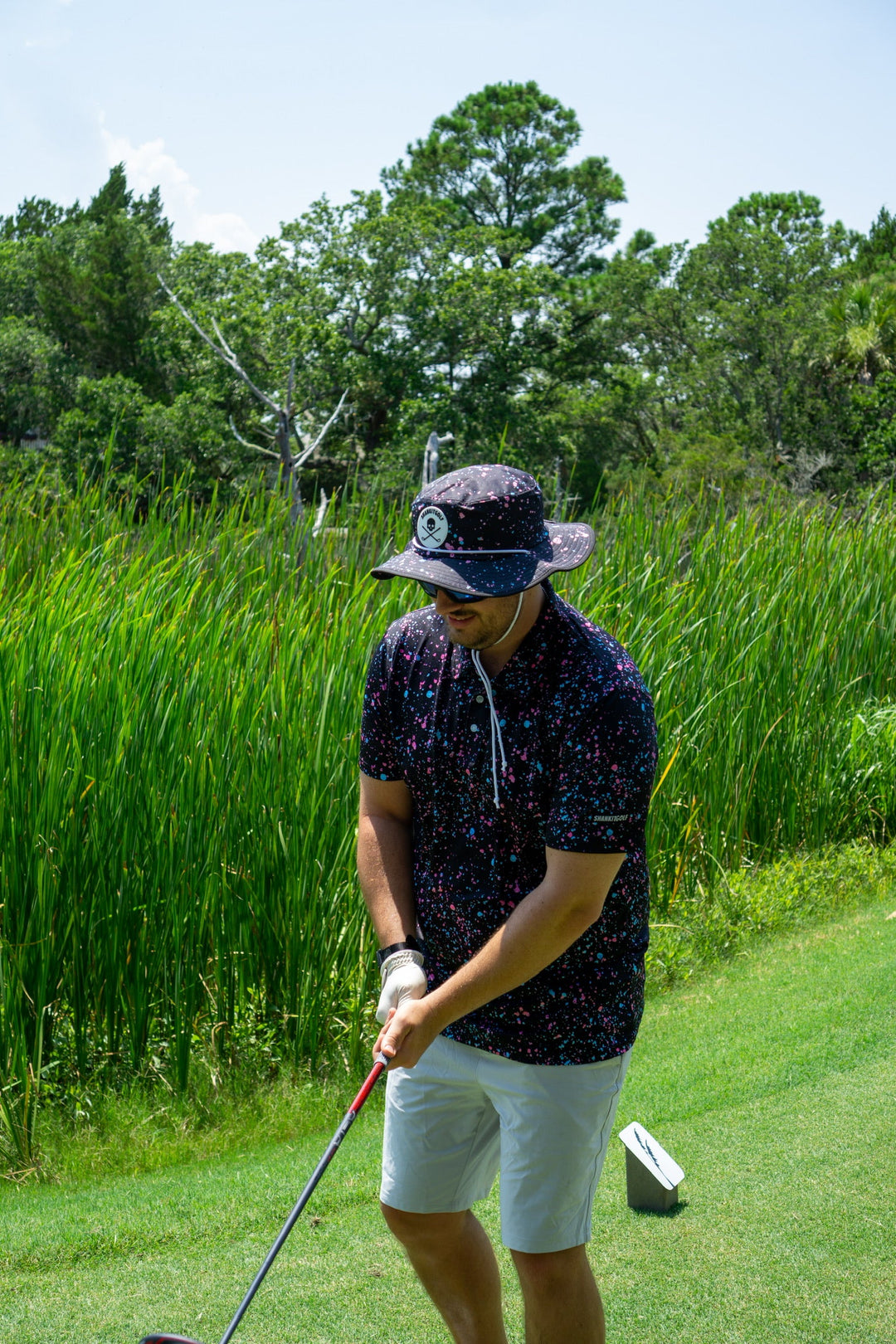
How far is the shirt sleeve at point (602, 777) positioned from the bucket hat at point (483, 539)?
23 centimetres

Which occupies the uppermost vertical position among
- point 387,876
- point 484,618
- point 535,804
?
point 484,618

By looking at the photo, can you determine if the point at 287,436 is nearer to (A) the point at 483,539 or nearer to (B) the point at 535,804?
(A) the point at 483,539

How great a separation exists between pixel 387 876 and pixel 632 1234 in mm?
1189

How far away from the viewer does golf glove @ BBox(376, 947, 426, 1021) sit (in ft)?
6.40

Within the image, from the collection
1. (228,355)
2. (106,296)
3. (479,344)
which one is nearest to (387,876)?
(228,355)

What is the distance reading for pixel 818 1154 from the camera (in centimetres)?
302

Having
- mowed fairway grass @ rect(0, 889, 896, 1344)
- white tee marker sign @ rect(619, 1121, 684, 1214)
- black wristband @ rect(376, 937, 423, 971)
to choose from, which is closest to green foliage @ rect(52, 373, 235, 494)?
mowed fairway grass @ rect(0, 889, 896, 1344)

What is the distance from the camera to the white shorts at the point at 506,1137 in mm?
1890

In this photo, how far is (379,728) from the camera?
2.08m

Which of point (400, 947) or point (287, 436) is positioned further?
point (287, 436)

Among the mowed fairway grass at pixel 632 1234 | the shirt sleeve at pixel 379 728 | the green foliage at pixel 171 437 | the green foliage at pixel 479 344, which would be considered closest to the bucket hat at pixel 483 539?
the shirt sleeve at pixel 379 728

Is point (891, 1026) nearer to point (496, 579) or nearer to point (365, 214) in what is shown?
point (496, 579)

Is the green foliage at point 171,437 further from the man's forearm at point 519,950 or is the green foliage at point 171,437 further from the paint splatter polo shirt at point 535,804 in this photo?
the man's forearm at point 519,950

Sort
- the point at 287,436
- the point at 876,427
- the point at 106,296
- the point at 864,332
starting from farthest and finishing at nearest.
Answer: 1. the point at 106,296
2. the point at 864,332
3. the point at 876,427
4. the point at 287,436
